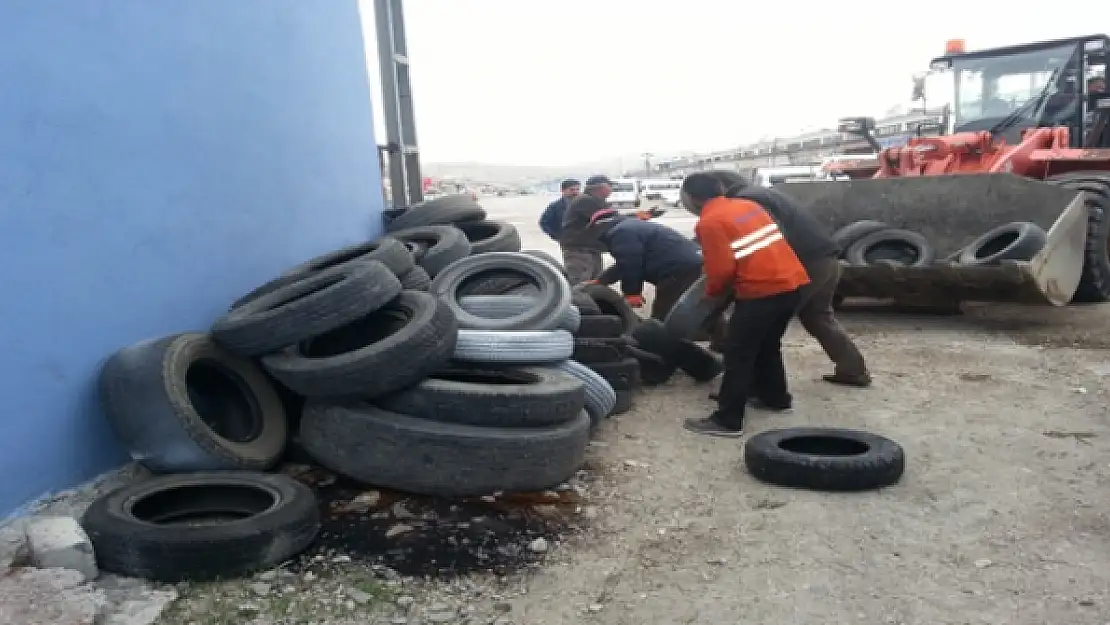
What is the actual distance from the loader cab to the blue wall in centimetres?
860

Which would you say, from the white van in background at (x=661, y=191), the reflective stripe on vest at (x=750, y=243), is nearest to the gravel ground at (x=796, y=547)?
the reflective stripe on vest at (x=750, y=243)

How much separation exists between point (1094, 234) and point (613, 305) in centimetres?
545

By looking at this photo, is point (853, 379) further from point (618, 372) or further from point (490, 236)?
point (490, 236)

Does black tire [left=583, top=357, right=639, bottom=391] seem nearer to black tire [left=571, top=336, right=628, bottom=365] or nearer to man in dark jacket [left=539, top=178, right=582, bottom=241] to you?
black tire [left=571, top=336, right=628, bottom=365]

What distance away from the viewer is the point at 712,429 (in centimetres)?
536

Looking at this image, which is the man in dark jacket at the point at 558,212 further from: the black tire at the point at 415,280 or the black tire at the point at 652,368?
the black tire at the point at 415,280

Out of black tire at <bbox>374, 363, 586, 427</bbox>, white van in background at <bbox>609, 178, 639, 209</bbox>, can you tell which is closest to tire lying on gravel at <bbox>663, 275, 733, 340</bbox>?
black tire at <bbox>374, 363, 586, 427</bbox>

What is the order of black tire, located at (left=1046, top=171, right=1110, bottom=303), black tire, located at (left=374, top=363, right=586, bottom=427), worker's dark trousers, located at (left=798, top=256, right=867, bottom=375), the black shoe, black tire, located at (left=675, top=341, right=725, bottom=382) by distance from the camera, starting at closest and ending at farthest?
black tire, located at (left=374, top=363, right=586, bottom=427), the black shoe, worker's dark trousers, located at (left=798, top=256, right=867, bottom=375), black tire, located at (left=675, top=341, right=725, bottom=382), black tire, located at (left=1046, top=171, right=1110, bottom=303)

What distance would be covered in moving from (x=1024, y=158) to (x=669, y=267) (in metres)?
5.12

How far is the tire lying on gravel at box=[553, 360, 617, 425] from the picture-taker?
5.15 metres

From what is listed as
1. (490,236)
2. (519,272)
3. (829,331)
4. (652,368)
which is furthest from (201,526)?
(490,236)

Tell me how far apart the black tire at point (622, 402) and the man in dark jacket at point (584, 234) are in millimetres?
3622

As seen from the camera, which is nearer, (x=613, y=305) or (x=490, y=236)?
(x=613, y=305)

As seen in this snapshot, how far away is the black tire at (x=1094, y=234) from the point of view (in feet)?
28.7
